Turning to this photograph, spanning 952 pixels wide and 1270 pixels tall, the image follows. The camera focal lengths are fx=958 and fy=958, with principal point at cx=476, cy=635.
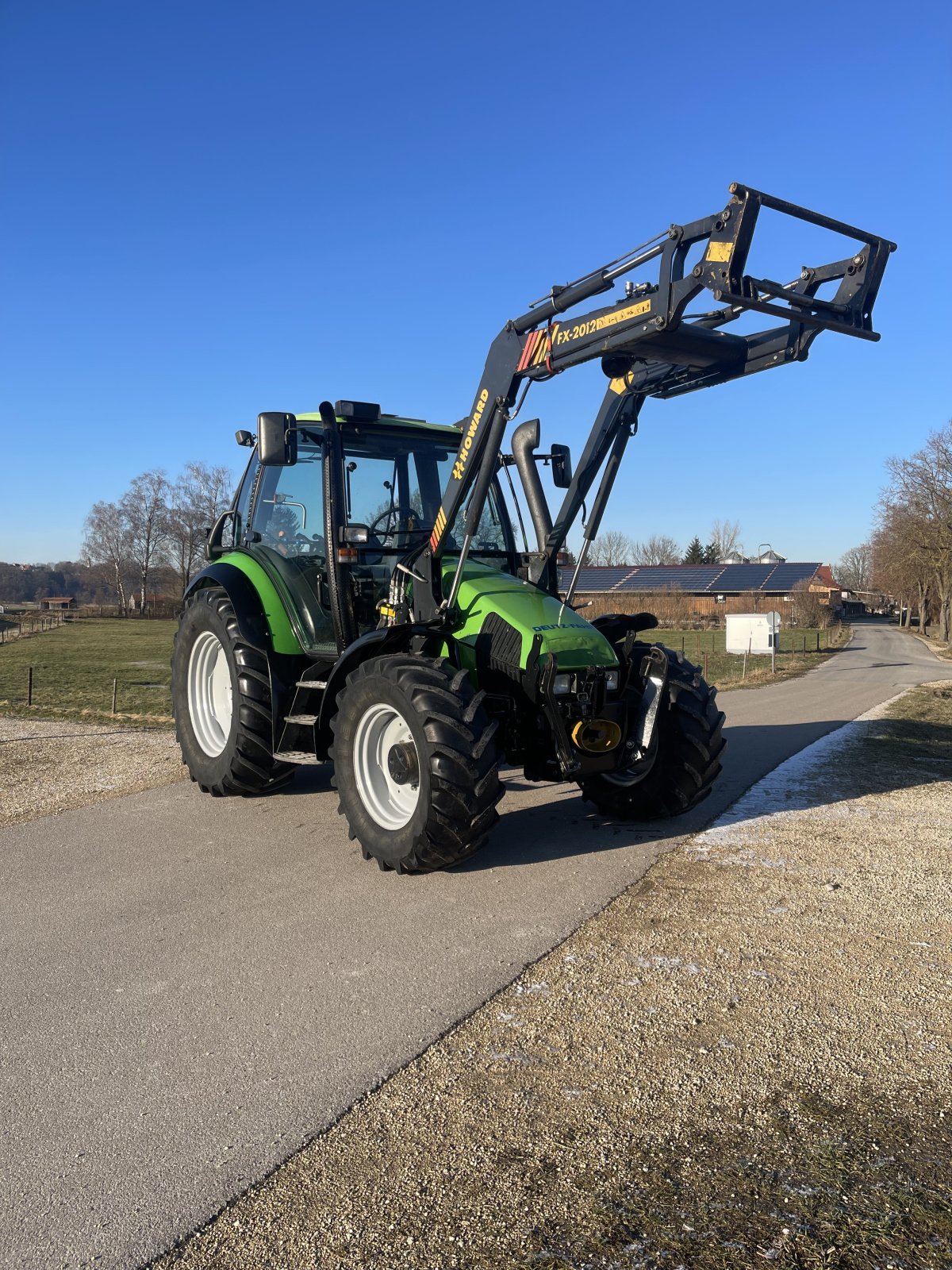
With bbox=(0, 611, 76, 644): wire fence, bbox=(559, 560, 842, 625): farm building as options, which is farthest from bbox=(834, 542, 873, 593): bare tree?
bbox=(0, 611, 76, 644): wire fence

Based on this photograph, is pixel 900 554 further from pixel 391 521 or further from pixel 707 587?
pixel 391 521

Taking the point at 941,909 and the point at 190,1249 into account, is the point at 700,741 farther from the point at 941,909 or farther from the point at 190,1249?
the point at 190,1249

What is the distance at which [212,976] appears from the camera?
13.6 feet

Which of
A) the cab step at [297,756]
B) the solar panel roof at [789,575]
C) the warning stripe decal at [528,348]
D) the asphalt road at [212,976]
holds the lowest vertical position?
the asphalt road at [212,976]

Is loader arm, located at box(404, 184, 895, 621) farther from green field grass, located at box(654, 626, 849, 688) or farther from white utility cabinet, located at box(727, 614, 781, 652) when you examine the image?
white utility cabinet, located at box(727, 614, 781, 652)

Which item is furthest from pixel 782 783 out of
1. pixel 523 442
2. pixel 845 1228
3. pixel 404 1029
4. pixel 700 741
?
pixel 845 1228

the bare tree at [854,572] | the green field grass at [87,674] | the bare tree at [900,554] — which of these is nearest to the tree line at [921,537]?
the bare tree at [900,554]

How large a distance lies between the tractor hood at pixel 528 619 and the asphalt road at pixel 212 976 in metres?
1.28

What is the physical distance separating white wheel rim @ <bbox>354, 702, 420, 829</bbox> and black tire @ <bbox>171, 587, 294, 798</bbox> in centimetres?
133

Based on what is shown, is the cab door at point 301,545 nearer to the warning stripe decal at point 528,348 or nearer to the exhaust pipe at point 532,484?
the exhaust pipe at point 532,484

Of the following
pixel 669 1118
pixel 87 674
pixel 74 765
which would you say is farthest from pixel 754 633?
pixel 669 1118

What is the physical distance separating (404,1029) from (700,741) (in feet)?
10.9

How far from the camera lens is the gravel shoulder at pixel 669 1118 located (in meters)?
2.45

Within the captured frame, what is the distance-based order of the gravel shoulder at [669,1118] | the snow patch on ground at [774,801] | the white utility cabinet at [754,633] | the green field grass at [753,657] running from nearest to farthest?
the gravel shoulder at [669,1118], the snow patch on ground at [774,801], the green field grass at [753,657], the white utility cabinet at [754,633]
